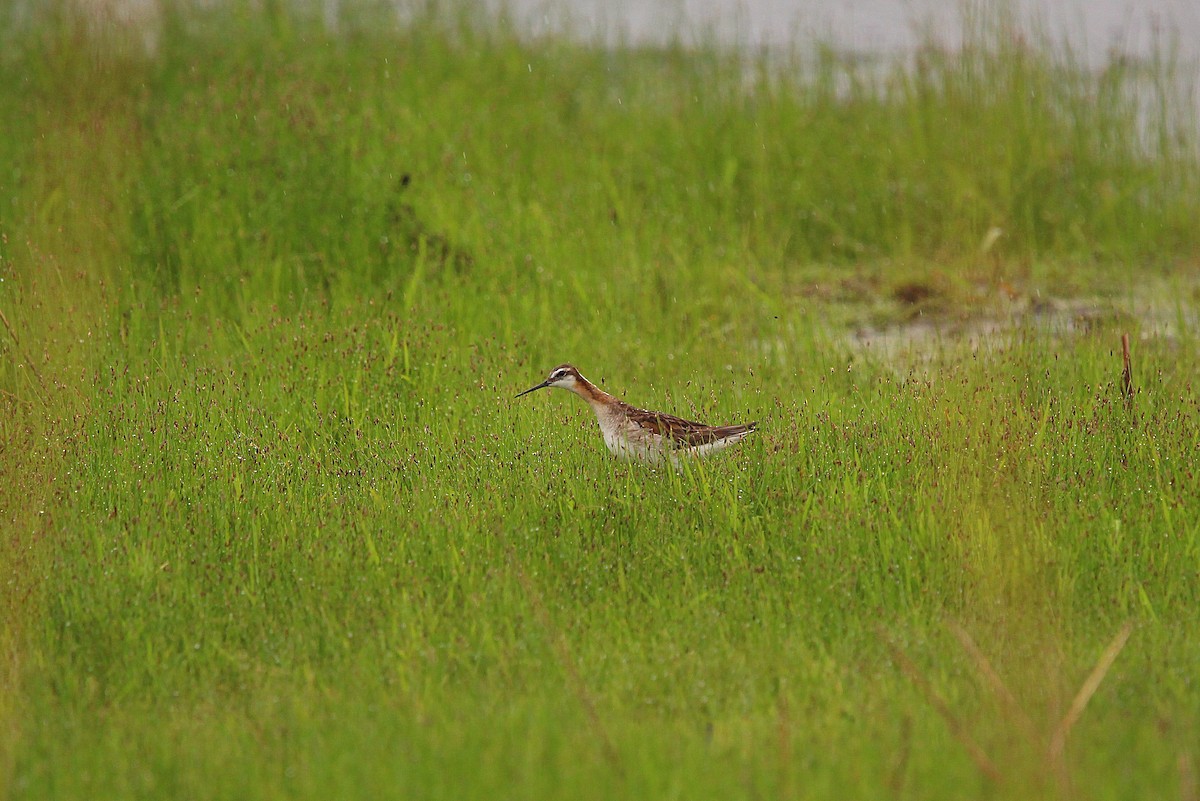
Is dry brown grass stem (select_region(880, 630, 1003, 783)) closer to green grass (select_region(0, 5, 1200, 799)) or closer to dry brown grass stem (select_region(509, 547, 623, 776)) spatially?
green grass (select_region(0, 5, 1200, 799))

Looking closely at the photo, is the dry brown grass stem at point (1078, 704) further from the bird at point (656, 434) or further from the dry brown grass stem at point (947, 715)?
the bird at point (656, 434)

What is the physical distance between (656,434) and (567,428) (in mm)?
651

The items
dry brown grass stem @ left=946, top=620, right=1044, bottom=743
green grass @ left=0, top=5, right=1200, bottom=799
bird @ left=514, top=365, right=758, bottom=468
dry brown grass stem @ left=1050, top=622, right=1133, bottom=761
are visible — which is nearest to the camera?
dry brown grass stem @ left=1050, top=622, right=1133, bottom=761

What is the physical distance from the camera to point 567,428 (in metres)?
6.77

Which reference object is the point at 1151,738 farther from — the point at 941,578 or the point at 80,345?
the point at 80,345

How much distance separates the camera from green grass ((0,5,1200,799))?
171 inches

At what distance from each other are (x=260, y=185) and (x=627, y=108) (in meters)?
3.69

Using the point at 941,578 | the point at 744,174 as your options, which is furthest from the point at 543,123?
the point at 941,578

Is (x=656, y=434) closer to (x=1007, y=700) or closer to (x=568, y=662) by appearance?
(x=568, y=662)

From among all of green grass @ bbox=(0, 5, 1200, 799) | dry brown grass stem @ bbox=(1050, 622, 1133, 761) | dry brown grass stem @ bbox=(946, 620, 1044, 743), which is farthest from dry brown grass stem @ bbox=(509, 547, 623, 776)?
dry brown grass stem @ bbox=(1050, 622, 1133, 761)

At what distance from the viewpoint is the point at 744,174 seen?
10.9 meters

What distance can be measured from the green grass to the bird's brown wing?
0.17 m

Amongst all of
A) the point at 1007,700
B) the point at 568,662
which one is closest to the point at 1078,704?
the point at 1007,700

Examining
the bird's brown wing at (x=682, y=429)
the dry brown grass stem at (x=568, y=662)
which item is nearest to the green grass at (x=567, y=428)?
the dry brown grass stem at (x=568, y=662)
